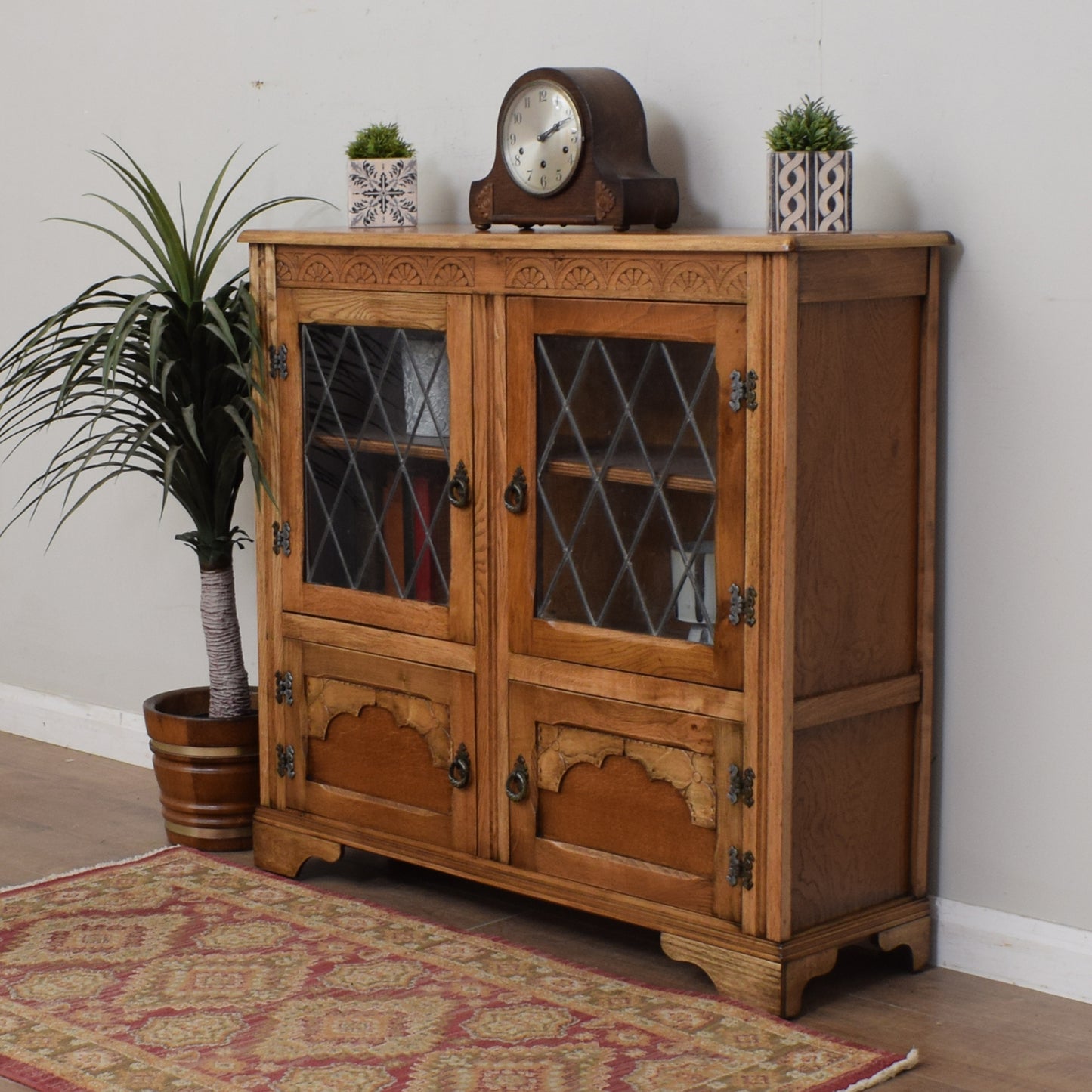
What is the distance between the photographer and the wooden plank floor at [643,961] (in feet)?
8.54

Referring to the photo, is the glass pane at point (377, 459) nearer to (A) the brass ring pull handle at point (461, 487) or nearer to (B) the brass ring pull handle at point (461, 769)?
(A) the brass ring pull handle at point (461, 487)

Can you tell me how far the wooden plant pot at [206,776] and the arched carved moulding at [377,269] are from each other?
953 millimetres

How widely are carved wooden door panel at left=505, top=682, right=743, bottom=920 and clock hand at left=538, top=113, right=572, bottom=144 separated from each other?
3.13 ft

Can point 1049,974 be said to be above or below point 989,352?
below

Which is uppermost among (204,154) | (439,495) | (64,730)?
(204,154)

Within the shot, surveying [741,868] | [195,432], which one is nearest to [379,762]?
[195,432]

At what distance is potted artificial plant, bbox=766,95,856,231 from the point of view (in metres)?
2.72

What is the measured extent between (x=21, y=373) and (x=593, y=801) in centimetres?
139

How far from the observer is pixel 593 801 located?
2943 millimetres

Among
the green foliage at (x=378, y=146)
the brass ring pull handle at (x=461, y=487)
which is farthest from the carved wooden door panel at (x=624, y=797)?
the green foliage at (x=378, y=146)

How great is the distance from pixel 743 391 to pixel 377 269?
0.82 metres

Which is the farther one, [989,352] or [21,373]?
[21,373]

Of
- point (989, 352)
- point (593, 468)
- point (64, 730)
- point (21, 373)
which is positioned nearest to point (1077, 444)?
point (989, 352)

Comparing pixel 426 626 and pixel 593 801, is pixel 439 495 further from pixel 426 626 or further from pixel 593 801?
pixel 593 801
